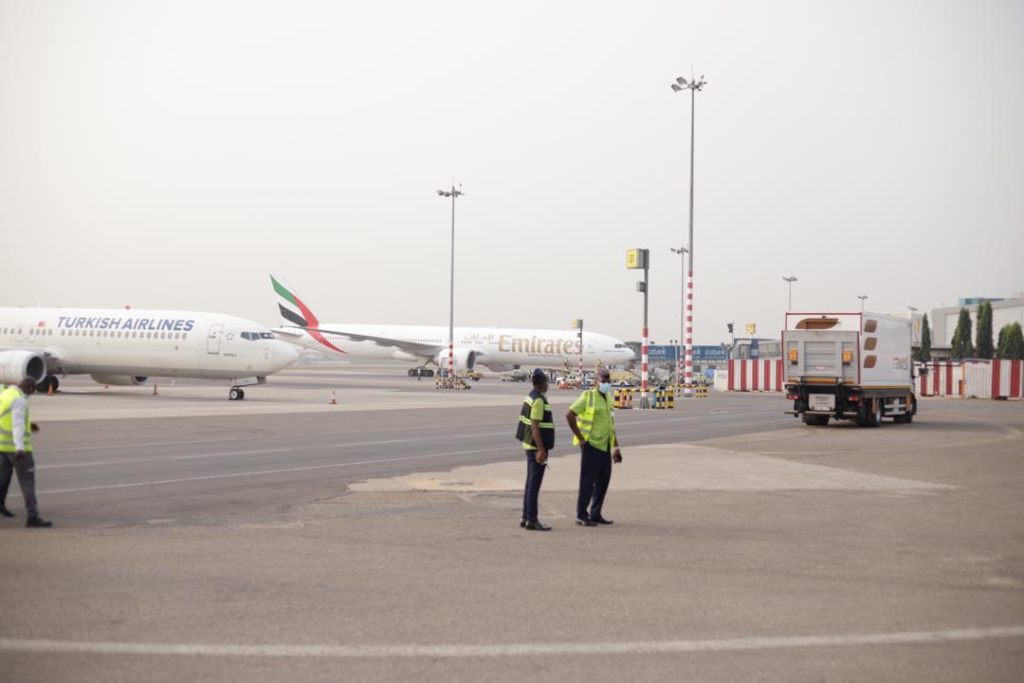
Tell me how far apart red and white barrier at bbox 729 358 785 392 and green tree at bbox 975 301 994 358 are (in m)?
53.3

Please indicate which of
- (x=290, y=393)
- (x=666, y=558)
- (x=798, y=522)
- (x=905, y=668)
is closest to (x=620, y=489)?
(x=798, y=522)

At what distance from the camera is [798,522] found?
12516 mm

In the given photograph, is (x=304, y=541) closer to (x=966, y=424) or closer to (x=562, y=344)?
(x=966, y=424)

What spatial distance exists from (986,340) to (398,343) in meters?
67.7

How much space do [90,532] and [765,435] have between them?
1996 centimetres

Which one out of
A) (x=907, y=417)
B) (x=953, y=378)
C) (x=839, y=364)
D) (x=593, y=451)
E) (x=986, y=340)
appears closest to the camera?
(x=593, y=451)

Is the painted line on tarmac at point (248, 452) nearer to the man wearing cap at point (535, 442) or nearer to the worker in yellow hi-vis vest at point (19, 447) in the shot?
the worker in yellow hi-vis vest at point (19, 447)

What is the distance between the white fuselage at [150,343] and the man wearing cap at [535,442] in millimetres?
33764

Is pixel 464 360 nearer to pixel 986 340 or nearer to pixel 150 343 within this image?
pixel 150 343

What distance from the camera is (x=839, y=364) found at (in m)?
30.7

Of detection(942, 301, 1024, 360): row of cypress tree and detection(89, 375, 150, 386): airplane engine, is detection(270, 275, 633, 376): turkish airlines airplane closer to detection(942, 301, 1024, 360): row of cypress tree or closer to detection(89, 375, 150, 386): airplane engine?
detection(89, 375, 150, 386): airplane engine

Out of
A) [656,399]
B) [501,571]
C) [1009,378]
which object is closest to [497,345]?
[1009,378]

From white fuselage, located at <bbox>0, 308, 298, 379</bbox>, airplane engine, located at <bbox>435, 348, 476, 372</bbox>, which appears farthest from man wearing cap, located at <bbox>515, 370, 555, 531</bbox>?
airplane engine, located at <bbox>435, 348, 476, 372</bbox>

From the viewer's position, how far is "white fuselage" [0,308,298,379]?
44000 mm
